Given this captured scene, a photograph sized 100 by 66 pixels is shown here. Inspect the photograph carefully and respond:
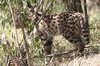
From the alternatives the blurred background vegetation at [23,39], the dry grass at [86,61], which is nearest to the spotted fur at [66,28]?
the blurred background vegetation at [23,39]

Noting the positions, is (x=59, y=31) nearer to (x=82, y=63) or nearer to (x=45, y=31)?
(x=45, y=31)

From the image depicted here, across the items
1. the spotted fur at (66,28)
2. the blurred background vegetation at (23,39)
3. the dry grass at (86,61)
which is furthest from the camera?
the spotted fur at (66,28)

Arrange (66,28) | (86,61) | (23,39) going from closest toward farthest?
(23,39) → (86,61) → (66,28)

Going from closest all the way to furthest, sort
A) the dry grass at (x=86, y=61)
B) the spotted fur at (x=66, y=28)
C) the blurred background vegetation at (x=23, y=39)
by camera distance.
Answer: the blurred background vegetation at (x=23, y=39) → the dry grass at (x=86, y=61) → the spotted fur at (x=66, y=28)

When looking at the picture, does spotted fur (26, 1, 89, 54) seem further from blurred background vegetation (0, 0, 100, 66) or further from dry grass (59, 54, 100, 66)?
dry grass (59, 54, 100, 66)

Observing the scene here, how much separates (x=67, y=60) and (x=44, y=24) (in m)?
1.32

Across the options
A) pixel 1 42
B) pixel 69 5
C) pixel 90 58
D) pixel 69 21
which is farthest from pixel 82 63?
pixel 69 5

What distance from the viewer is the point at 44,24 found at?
8047 millimetres

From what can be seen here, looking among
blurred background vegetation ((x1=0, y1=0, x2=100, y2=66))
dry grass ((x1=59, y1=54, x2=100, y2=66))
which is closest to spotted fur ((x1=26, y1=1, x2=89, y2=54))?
blurred background vegetation ((x1=0, y1=0, x2=100, y2=66))

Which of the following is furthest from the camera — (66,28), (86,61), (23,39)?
(66,28)

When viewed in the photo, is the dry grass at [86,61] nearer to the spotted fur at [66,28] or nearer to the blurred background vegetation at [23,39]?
the blurred background vegetation at [23,39]

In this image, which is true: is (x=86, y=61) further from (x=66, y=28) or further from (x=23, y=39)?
(x=23, y=39)

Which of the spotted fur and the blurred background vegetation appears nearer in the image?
the blurred background vegetation

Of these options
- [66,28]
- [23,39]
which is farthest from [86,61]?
[23,39]
